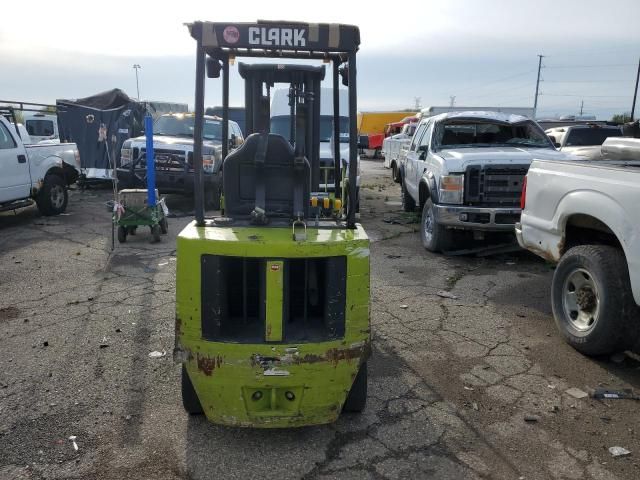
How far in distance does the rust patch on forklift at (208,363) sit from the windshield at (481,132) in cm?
676

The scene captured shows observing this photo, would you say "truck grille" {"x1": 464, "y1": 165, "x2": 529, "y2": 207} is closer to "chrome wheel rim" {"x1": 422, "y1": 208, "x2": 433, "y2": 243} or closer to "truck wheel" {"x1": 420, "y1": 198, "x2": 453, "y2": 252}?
"truck wheel" {"x1": 420, "y1": 198, "x2": 453, "y2": 252}

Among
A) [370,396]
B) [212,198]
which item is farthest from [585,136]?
[370,396]

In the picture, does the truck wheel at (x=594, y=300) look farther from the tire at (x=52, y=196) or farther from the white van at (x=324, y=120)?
the tire at (x=52, y=196)

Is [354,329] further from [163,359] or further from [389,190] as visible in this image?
[389,190]

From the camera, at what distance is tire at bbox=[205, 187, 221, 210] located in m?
11.4

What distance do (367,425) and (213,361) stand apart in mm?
1187

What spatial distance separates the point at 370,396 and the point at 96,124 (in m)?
14.3

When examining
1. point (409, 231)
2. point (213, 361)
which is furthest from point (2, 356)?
point (409, 231)

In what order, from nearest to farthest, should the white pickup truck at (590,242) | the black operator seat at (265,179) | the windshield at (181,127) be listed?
the black operator seat at (265,179), the white pickup truck at (590,242), the windshield at (181,127)

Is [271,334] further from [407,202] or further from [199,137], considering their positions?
[407,202]

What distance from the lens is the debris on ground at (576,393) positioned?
4043 millimetres

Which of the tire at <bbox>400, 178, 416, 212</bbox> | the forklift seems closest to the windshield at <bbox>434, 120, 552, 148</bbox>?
the tire at <bbox>400, 178, 416, 212</bbox>

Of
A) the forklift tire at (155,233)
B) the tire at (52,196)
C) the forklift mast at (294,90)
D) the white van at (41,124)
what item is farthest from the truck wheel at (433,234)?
the white van at (41,124)

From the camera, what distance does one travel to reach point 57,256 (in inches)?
314
